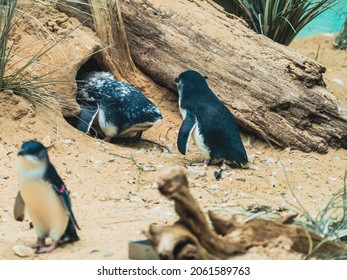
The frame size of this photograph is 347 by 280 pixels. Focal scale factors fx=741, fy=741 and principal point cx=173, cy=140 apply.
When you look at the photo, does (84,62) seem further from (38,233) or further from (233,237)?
(233,237)

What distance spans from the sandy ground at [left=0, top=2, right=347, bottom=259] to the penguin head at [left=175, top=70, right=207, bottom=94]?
0.65 m

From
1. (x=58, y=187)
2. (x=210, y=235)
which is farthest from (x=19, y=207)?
(x=210, y=235)

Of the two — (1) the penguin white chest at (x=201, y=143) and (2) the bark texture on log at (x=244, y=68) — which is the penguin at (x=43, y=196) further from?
(2) the bark texture on log at (x=244, y=68)

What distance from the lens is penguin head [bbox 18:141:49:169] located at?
3805mm

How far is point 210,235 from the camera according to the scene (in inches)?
135

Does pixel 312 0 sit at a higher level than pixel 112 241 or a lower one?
higher

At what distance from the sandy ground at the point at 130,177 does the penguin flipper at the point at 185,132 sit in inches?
7.0

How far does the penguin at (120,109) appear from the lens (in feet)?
22.6

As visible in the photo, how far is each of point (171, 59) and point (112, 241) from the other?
12.1 feet

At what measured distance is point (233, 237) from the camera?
3553mm

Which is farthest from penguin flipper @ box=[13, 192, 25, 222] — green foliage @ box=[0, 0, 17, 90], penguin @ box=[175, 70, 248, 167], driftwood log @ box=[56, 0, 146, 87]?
driftwood log @ box=[56, 0, 146, 87]

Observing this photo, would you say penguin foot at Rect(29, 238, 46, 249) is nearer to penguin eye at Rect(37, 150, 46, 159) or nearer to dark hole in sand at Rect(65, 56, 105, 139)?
penguin eye at Rect(37, 150, 46, 159)

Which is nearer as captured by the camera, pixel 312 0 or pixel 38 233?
pixel 38 233

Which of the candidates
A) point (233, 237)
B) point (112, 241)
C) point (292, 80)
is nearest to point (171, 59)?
point (292, 80)
